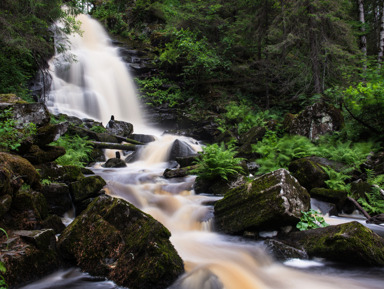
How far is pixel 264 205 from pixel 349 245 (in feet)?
4.52

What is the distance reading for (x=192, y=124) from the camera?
16000 mm

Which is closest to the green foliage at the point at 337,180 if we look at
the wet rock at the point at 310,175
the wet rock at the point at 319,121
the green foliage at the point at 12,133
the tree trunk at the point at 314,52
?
the wet rock at the point at 310,175

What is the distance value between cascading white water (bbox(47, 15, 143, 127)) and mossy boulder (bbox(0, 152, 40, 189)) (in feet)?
36.3

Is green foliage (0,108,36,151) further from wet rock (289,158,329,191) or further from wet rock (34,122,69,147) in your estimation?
wet rock (289,158,329,191)

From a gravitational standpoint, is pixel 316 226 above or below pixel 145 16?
below

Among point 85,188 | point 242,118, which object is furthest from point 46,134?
point 242,118

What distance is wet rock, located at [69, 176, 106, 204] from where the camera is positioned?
531 centimetres

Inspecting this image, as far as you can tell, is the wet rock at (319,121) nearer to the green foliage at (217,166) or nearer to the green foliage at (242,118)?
the green foliage at (242,118)

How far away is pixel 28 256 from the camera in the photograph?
3.17m

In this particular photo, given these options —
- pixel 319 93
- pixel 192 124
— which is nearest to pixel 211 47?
pixel 192 124

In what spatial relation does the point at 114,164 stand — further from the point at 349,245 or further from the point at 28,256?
the point at 349,245

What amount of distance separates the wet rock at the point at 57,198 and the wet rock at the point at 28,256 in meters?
1.57

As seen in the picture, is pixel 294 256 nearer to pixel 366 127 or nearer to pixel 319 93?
pixel 366 127

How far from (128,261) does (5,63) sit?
12551 millimetres
